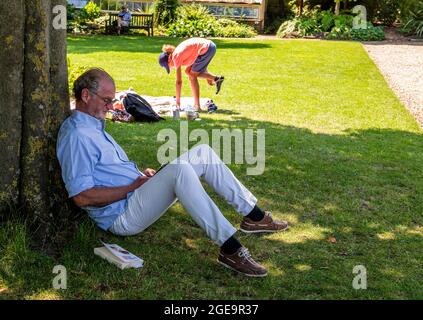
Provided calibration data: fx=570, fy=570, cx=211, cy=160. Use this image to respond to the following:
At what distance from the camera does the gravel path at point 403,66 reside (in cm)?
1144

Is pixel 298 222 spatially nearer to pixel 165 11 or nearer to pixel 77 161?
pixel 77 161

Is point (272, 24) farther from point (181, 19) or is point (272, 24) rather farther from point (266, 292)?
point (266, 292)

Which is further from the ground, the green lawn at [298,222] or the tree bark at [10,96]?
the tree bark at [10,96]

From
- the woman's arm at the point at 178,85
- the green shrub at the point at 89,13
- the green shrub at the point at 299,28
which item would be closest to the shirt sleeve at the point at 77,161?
the woman's arm at the point at 178,85

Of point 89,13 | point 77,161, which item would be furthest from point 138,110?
point 89,13

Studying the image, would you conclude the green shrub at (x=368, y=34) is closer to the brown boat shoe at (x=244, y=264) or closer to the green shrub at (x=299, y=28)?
the green shrub at (x=299, y=28)

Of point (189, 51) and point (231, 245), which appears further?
point (189, 51)

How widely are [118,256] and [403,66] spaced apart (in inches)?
531

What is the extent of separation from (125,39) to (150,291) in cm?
1846

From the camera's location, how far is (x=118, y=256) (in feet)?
13.4

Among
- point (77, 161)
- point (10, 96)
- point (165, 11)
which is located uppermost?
point (165, 11)

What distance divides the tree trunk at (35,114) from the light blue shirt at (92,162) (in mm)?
207

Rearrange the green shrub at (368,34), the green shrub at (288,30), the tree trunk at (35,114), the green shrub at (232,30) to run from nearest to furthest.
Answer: the tree trunk at (35,114)
the green shrub at (368,34)
the green shrub at (232,30)
the green shrub at (288,30)

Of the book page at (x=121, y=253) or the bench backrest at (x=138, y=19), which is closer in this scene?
the book page at (x=121, y=253)
